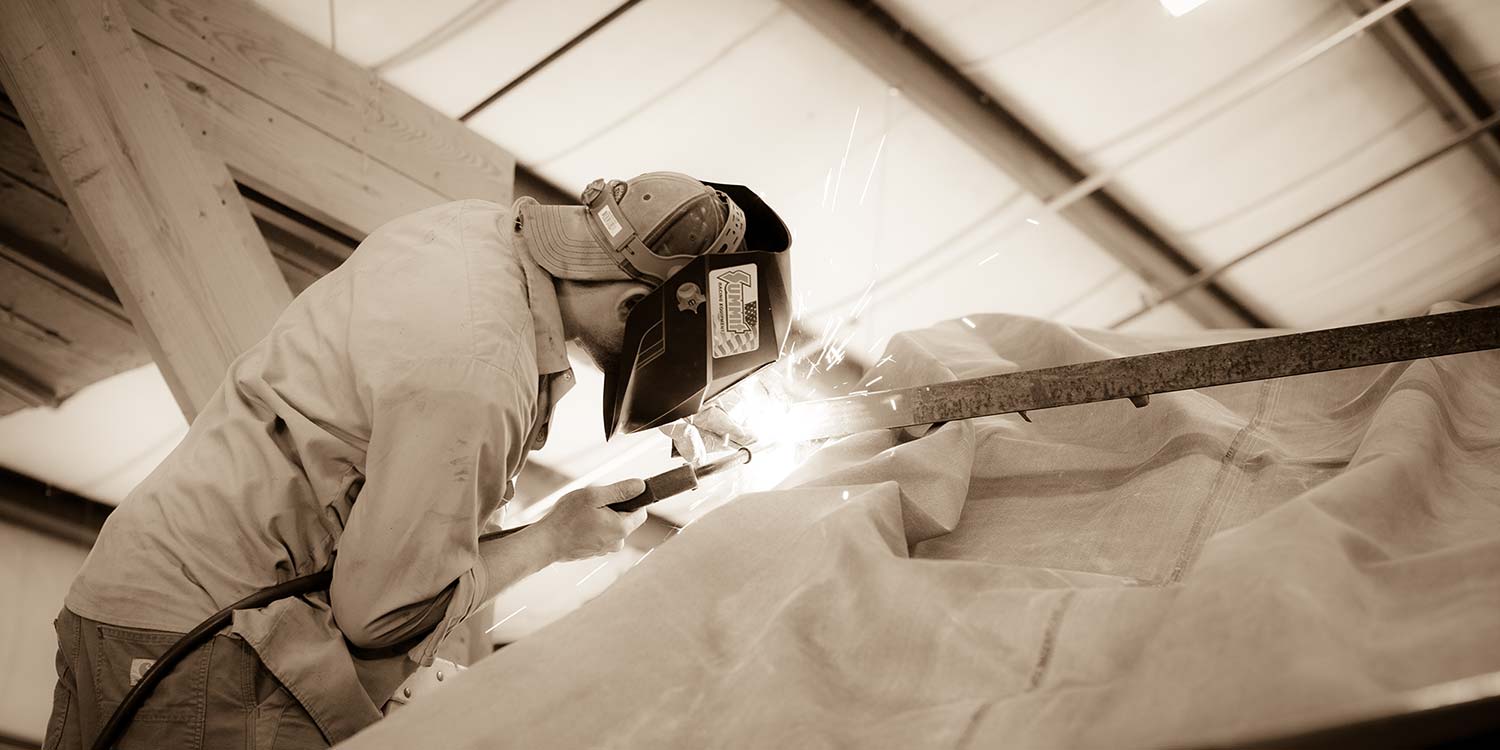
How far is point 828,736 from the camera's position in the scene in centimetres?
107

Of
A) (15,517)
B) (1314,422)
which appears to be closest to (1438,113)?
(1314,422)

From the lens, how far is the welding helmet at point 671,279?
195 cm

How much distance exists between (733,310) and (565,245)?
31 cm

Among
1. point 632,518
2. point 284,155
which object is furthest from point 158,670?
point 284,155

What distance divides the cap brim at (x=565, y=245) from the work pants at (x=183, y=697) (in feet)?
2.49

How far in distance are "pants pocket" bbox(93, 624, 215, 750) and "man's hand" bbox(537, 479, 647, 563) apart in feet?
1.96

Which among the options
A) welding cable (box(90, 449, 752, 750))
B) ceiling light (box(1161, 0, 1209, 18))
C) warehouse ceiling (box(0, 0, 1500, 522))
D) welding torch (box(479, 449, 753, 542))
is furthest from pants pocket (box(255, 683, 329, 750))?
ceiling light (box(1161, 0, 1209, 18))

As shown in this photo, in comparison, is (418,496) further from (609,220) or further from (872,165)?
(872,165)

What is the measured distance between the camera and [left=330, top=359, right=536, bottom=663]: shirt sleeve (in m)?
1.60

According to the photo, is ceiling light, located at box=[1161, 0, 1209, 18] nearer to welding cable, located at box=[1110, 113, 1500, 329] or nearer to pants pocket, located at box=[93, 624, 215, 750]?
welding cable, located at box=[1110, 113, 1500, 329]

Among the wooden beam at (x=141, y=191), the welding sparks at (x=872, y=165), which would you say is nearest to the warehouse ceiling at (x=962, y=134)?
the welding sparks at (x=872, y=165)

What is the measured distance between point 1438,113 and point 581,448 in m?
3.44

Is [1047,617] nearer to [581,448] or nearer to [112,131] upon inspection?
[112,131]

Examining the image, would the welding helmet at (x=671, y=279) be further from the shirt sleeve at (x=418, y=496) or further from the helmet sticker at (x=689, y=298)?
the shirt sleeve at (x=418, y=496)
